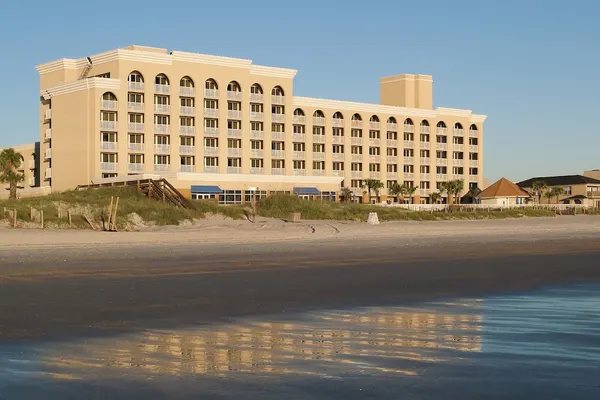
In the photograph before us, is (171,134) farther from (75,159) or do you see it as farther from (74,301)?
(74,301)

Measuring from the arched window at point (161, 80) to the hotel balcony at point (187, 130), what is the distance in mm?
5008

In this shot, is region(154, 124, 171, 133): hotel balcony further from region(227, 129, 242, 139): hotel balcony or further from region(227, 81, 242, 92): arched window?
region(227, 81, 242, 92): arched window

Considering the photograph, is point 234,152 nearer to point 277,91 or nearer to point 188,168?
point 188,168

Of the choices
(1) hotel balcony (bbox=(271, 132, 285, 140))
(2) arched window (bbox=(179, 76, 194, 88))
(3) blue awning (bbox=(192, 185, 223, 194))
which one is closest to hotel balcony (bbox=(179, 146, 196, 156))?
(2) arched window (bbox=(179, 76, 194, 88))

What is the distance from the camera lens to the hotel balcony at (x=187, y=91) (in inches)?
3438

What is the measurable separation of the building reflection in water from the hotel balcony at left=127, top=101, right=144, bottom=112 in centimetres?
7426

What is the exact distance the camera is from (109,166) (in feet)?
274

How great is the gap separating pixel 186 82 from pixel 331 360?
81.1m

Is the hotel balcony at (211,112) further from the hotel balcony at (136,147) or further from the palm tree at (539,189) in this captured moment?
the palm tree at (539,189)

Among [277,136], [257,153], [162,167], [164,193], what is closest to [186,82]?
[162,167]

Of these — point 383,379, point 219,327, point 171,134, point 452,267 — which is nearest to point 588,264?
point 452,267

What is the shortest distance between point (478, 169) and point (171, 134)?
50.0 m

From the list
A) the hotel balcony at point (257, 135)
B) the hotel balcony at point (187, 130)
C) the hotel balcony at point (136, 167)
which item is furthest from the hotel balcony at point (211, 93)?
the hotel balcony at point (136, 167)

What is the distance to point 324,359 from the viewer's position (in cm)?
941
